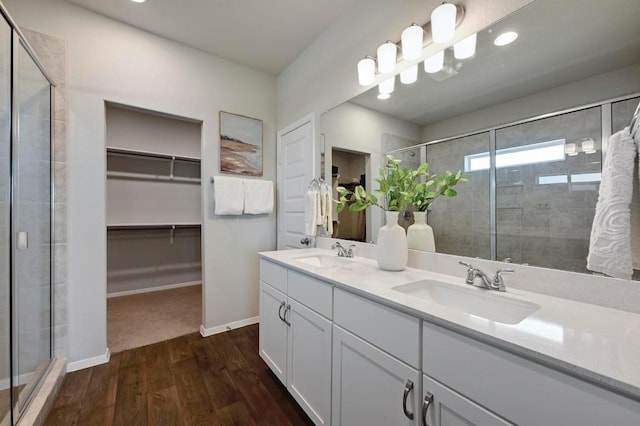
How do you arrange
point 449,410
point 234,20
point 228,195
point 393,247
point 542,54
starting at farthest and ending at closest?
point 228,195 → point 234,20 → point 393,247 → point 542,54 → point 449,410

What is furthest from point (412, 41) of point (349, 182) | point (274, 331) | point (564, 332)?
point (274, 331)

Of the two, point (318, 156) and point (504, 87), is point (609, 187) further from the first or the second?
point (318, 156)

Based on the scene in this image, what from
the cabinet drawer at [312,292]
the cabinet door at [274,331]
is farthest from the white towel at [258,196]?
the cabinet drawer at [312,292]

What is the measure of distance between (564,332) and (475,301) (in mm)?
383

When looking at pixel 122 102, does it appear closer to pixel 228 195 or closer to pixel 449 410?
pixel 228 195

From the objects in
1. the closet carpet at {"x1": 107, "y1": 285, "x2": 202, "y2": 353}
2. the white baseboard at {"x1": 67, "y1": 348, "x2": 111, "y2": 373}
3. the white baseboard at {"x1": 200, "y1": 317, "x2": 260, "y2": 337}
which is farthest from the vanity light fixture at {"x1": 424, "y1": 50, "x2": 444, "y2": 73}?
the white baseboard at {"x1": 67, "y1": 348, "x2": 111, "y2": 373}

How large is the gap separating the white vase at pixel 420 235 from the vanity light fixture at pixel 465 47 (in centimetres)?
82

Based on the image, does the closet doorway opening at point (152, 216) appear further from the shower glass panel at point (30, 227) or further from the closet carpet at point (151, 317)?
the shower glass panel at point (30, 227)

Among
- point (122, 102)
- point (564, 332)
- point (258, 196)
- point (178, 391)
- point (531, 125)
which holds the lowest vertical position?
point (178, 391)

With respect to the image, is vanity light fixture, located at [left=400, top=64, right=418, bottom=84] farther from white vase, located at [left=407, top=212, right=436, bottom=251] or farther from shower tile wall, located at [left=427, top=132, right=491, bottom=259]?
white vase, located at [left=407, top=212, right=436, bottom=251]

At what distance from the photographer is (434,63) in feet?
4.60

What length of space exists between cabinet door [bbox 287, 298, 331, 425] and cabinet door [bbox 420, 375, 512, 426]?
0.51 metres

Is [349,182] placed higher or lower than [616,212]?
higher

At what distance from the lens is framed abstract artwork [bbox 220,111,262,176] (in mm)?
2521
